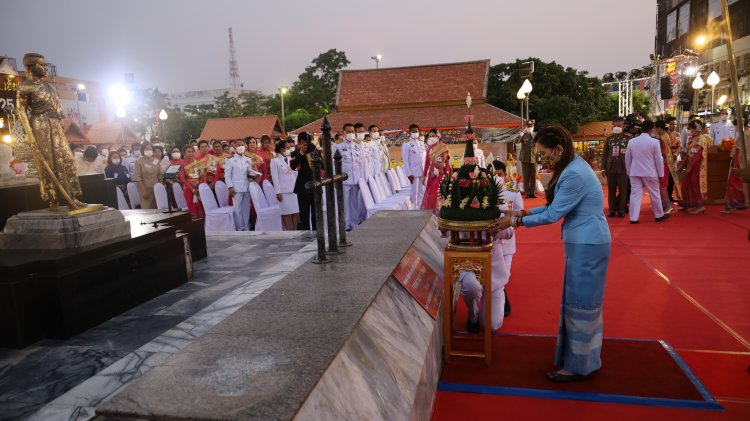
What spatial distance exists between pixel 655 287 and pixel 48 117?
237 inches

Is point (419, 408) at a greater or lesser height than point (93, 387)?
lesser

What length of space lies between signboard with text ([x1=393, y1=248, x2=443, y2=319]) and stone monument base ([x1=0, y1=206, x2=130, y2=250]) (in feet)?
7.35

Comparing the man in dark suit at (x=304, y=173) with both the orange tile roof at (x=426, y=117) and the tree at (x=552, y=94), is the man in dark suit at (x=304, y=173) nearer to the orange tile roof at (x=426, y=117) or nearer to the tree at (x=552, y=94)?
the orange tile roof at (x=426, y=117)

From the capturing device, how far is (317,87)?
49.9m

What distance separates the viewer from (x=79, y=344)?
296cm

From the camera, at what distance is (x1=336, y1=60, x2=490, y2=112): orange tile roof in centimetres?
2453

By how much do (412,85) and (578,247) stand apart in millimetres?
23524

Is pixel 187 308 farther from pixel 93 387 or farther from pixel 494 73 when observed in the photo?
pixel 494 73

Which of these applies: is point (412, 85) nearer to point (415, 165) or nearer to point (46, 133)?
point (415, 165)

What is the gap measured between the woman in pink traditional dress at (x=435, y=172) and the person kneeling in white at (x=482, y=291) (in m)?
4.58

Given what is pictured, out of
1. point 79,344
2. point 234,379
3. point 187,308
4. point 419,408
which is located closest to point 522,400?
point 419,408

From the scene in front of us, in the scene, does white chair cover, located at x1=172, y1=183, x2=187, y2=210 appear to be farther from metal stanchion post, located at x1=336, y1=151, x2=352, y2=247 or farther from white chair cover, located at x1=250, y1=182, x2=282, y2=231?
metal stanchion post, located at x1=336, y1=151, x2=352, y2=247

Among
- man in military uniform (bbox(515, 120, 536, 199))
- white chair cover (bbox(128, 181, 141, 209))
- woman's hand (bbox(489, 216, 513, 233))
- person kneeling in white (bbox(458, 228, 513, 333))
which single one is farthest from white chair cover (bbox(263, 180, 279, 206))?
man in military uniform (bbox(515, 120, 536, 199))

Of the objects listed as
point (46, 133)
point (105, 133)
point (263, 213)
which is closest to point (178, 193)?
point (263, 213)
